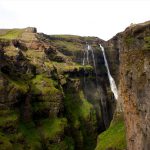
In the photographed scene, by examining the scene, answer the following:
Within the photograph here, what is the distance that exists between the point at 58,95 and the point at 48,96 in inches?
133

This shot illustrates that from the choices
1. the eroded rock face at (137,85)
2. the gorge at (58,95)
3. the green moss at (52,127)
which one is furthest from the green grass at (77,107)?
the eroded rock face at (137,85)

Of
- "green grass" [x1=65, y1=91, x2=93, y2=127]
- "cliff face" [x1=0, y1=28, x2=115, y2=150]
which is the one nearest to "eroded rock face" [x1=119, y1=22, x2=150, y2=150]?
"cliff face" [x1=0, y1=28, x2=115, y2=150]

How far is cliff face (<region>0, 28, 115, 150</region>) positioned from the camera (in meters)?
111

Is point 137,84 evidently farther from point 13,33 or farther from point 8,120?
point 13,33

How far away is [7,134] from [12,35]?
78158 mm

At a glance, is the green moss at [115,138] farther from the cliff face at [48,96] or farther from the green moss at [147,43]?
the cliff face at [48,96]

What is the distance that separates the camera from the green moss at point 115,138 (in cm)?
5669

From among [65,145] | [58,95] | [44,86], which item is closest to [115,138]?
[65,145]

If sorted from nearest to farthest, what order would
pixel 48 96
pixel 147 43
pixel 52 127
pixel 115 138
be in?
pixel 147 43, pixel 115 138, pixel 52 127, pixel 48 96

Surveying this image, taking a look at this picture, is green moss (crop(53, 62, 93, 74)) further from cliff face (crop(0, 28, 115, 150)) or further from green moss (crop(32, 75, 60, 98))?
green moss (crop(32, 75, 60, 98))

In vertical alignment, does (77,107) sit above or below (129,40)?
below

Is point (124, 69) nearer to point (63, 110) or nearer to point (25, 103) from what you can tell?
point (25, 103)

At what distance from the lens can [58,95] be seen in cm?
12775

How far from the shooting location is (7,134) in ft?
343
